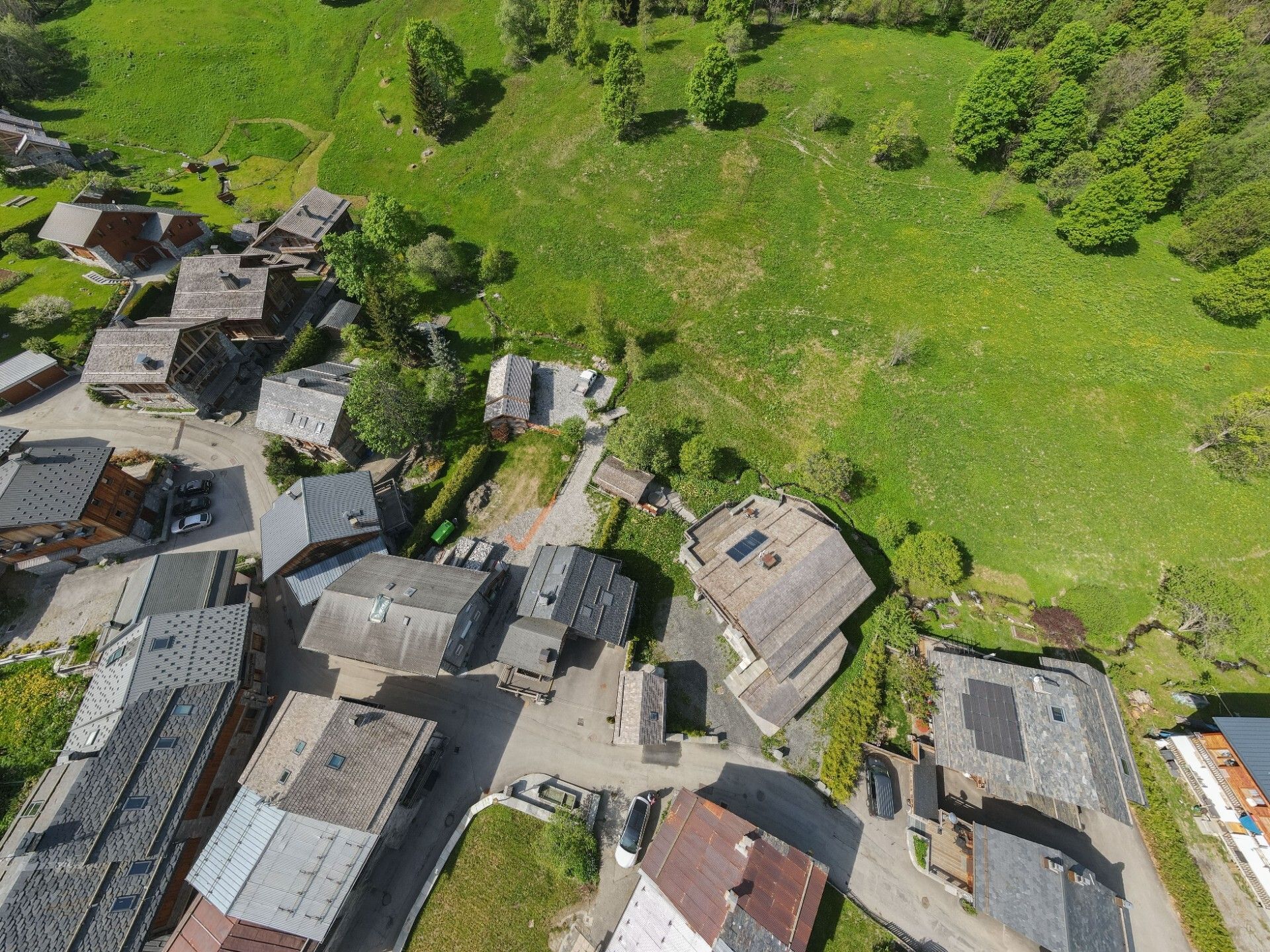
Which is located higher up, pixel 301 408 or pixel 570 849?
pixel 301 408

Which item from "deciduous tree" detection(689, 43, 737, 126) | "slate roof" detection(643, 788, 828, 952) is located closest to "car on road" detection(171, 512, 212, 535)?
"slate roof" detection(643, 788, 828, 952)

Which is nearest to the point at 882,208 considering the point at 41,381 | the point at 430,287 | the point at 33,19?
the point at 430,287

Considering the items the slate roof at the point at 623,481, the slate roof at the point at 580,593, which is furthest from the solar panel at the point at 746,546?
the slate roof at the point at 623,481

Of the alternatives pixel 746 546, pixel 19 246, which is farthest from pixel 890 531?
pixel 19 246

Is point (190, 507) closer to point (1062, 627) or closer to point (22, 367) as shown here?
point (22, 367)

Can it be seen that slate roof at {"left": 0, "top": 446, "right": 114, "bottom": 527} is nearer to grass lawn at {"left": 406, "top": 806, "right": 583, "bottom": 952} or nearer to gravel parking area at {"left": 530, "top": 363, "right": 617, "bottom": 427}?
gravel parking area at {"left": 530, "top": 363, "right": 617, "bottom": 427}

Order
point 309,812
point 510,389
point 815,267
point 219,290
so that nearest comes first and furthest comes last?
point 309,812 → point 510,389 → point 219,290 → point 815,267
